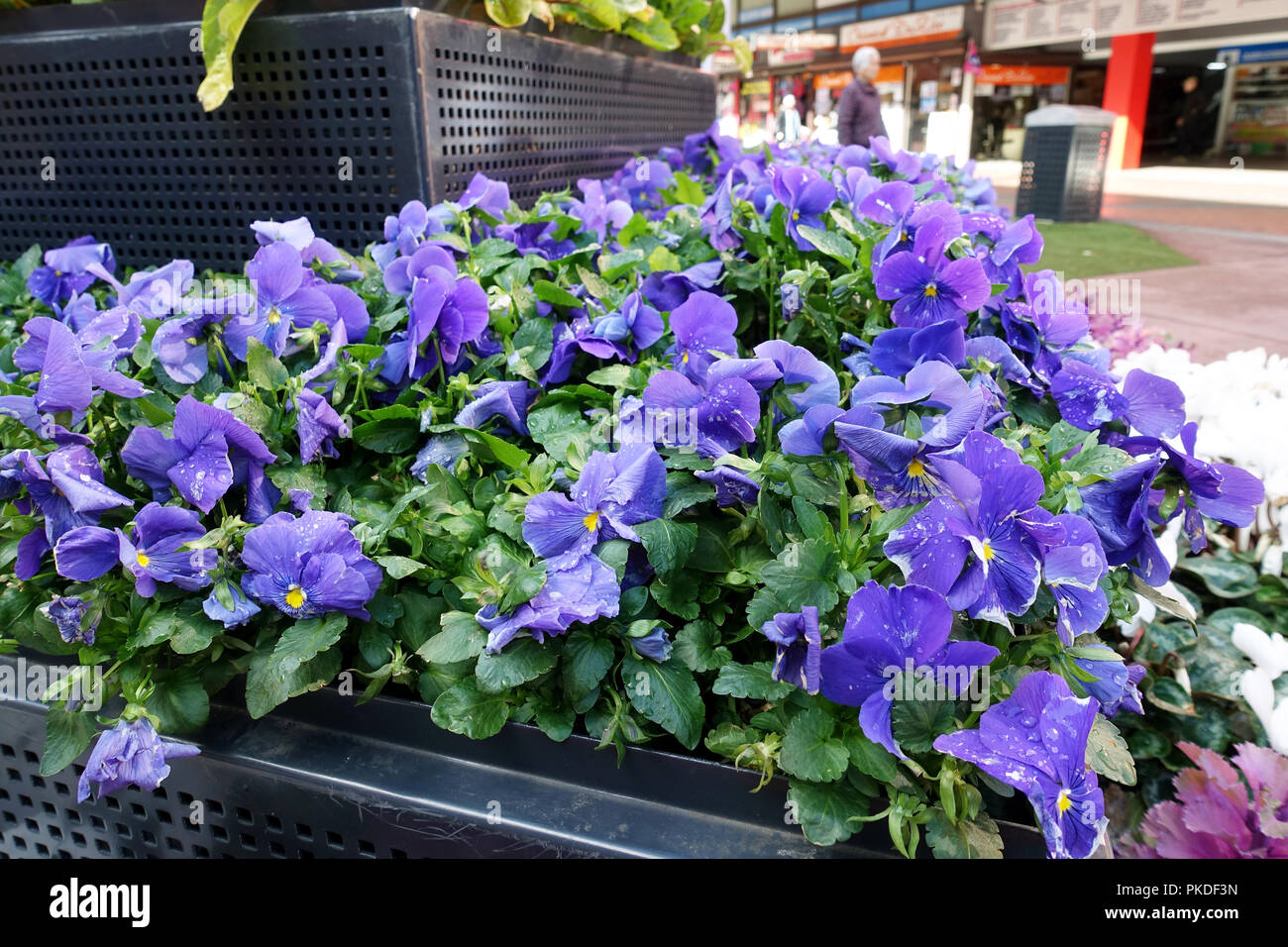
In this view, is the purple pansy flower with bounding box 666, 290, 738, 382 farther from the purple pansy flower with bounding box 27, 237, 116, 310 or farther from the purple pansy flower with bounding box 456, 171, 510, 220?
the purple pansy flower with bounding box 27, 237, 116, 310

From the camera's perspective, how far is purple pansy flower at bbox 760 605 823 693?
688mm

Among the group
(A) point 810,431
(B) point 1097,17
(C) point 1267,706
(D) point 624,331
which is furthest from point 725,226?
(B) point 1097,17

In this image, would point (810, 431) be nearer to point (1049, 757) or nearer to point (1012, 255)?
point (1049, 757)

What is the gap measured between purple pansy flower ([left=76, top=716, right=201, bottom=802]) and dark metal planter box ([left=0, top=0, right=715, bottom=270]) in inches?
41.8

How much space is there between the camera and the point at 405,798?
85cm

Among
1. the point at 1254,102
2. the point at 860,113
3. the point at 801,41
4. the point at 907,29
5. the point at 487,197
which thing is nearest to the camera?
the point at 487,197

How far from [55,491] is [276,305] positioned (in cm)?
33

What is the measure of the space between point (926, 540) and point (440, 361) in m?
0.67

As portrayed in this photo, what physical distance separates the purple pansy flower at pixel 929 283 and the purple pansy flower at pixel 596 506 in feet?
1.23

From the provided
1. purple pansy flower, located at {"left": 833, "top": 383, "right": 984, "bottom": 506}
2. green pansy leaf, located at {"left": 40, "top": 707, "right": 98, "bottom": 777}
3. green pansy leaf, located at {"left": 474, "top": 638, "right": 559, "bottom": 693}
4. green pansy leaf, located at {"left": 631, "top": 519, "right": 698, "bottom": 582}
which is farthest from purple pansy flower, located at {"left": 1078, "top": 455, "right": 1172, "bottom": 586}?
green pansy leaf, located at {"left": 40, "top": 707, "right": 98, "bottom": 777}

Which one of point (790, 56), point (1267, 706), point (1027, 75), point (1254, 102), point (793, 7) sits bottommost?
point (1267, 706)

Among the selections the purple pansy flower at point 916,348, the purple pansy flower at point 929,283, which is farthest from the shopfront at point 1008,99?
the purple pansy flower at point 916,348

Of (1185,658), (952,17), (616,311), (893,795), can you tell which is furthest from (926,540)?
(952,17)

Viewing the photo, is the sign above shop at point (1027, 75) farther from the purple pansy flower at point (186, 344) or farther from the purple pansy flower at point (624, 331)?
the purple pansy flower at point (186, 344)
